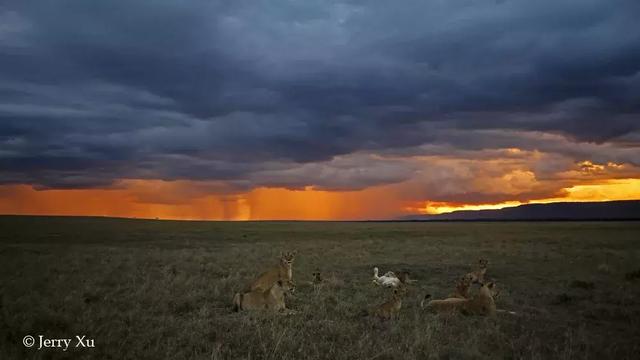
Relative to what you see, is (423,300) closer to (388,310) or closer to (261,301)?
(388,310)

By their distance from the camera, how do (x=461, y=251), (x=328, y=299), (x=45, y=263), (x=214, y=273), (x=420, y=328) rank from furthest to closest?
(x=461, y=251)
(x=45, y=263)
(x=214, y=273)
(x=328, y=299)
(x=420, y=328)

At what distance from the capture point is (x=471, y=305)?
1387 centimetres

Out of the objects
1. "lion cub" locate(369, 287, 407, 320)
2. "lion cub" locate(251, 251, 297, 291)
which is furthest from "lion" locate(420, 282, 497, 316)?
"lion cub" locate(251, 251, 297, 291)

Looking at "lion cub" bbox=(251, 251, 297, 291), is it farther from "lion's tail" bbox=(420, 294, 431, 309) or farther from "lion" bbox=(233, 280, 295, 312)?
"lion's tail" bbox=(420, 294, 431, 309)

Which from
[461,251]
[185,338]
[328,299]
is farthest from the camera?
[461,251]

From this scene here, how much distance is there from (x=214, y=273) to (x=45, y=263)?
866 centimetres

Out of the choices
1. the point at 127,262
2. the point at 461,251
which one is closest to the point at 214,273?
the point at 127,262

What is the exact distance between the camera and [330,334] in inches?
415

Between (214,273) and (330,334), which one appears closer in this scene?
(330,334)

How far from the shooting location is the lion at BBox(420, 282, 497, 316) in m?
13.7

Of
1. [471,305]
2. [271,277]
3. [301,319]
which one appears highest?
[271,277]

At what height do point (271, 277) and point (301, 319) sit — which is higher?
point (271, 277)

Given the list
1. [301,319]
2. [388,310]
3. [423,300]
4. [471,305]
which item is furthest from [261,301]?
[471,305]

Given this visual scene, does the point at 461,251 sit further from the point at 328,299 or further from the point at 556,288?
the point at 328,299
